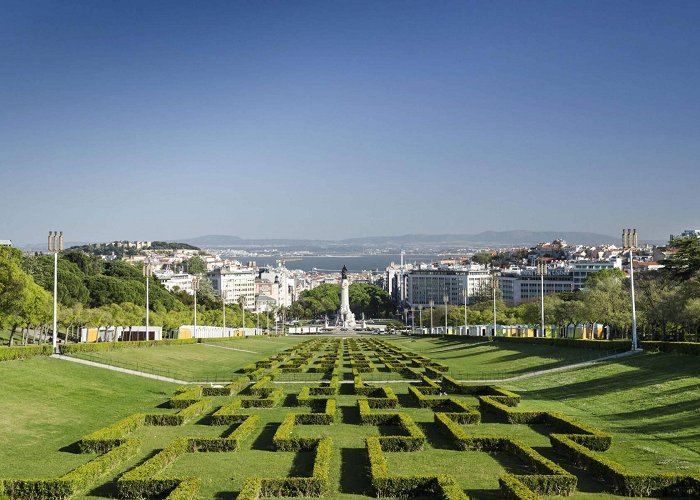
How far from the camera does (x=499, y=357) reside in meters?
59.2

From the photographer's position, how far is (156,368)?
159 ft

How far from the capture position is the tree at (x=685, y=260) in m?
70.2

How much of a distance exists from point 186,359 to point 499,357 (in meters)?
24.4

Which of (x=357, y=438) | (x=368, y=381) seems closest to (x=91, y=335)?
(x=368, y=381)

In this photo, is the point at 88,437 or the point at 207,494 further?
the point at 88,437

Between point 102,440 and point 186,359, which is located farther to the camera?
point 186,359

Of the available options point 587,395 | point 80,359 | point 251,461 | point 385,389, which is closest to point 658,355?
point 587,395

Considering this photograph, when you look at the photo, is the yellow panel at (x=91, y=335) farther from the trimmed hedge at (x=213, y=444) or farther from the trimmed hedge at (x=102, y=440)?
the trimmed hedge at (x=213, y=444)

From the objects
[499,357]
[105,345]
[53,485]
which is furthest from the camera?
[499,357]

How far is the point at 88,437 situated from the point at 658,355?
3069cm

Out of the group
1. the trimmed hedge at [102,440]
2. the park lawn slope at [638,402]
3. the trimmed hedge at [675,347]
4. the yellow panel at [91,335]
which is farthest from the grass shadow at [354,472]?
the yellow panel at [91,335]

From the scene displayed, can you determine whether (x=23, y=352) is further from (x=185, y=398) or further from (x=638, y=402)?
(x=638, y=402)

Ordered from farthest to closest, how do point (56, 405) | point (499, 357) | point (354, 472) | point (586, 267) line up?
1. point (586, 267)
2. point (499, 357)
3. point (56, 405)
4. point (354, 472)

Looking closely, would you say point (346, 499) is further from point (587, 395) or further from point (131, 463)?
point (587, 395)
